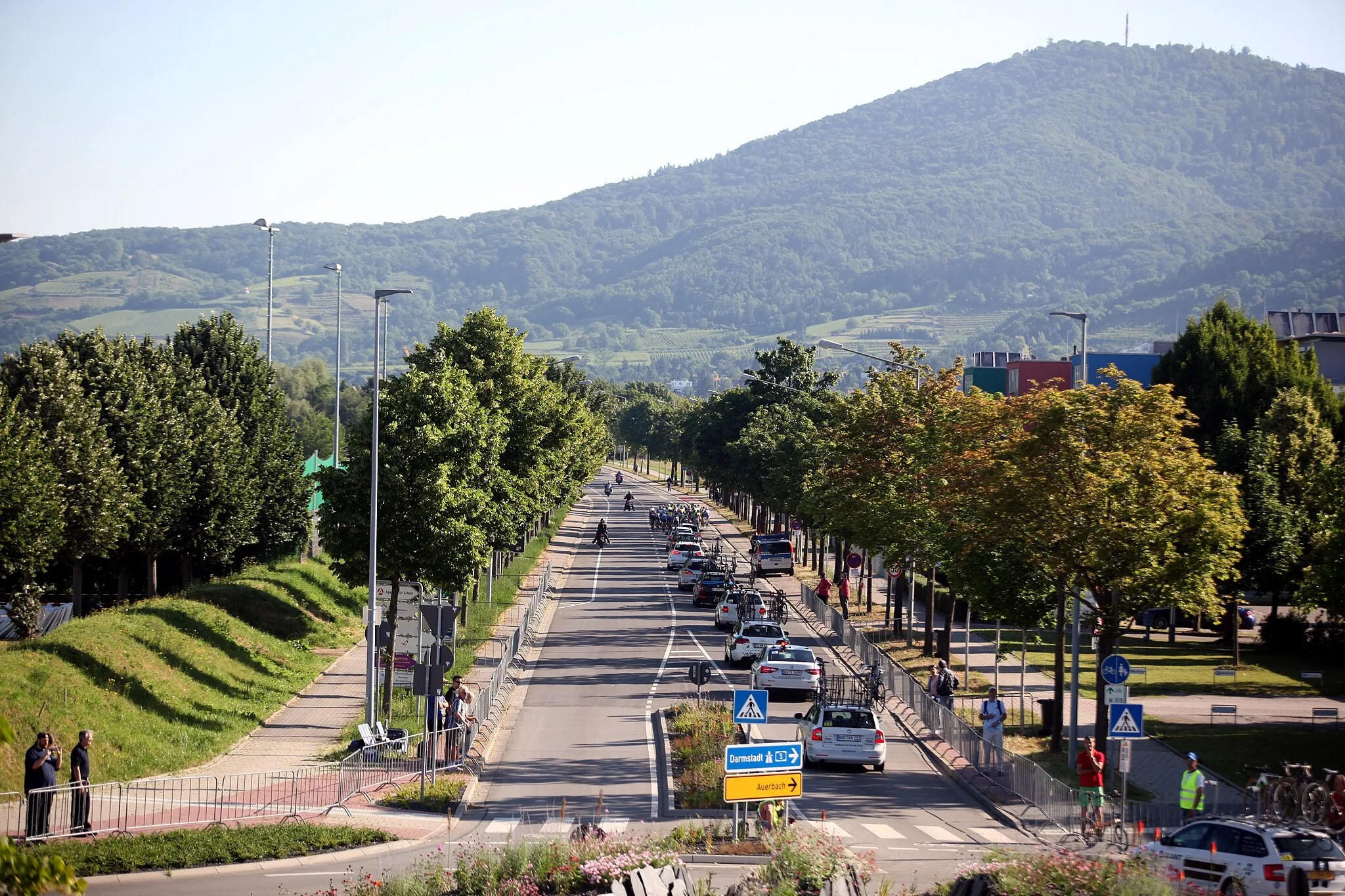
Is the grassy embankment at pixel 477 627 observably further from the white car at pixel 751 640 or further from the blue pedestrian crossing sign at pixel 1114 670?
the blue pedestrian crossing sign at pixel 1114 670

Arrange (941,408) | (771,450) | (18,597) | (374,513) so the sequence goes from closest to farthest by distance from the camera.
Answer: (374,513), (18,597), (941,408), (771,450)

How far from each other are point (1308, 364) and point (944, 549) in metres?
27.2

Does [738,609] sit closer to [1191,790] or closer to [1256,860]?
[1191,790]

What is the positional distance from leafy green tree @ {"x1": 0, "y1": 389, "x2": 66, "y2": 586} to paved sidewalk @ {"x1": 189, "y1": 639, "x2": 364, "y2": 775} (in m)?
6.59

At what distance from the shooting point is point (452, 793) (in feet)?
75.9

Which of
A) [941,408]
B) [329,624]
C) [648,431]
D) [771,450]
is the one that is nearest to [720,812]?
[941,408]

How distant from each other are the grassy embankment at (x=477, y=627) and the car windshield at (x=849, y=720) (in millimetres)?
7629

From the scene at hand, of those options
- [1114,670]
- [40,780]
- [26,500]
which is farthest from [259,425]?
[1114,670]

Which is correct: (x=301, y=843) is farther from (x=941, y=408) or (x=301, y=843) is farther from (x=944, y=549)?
(x=941, y=408)

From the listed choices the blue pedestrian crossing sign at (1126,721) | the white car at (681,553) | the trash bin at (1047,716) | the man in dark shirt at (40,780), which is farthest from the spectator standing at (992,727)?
the white car at (681,553)

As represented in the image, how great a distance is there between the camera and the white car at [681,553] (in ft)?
225

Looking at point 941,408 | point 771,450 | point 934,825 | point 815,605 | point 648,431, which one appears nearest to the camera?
point 934,825

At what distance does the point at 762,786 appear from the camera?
1870 cm

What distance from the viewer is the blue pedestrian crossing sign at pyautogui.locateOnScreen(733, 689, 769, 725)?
22719mm
